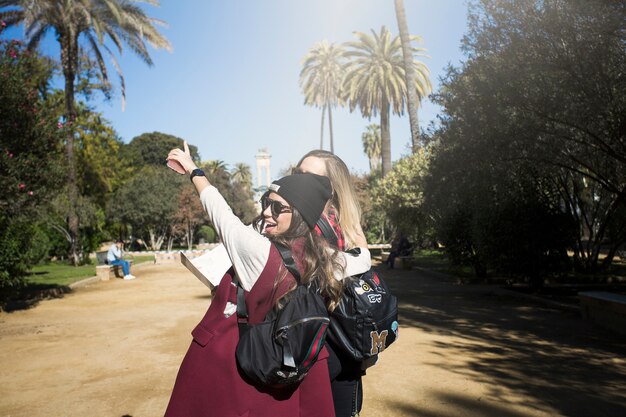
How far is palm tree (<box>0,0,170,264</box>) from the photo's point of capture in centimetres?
2102

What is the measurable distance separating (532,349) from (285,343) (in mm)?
6237

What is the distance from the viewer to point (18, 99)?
11.3m

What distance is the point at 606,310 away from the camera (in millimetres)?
8703

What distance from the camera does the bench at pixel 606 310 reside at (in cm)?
827

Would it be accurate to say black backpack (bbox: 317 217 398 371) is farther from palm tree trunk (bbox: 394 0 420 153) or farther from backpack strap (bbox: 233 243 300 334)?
palm tree trunk (bbox: 394 0 420 153)

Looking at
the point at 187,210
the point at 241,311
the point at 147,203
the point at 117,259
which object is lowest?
the point at 117,259

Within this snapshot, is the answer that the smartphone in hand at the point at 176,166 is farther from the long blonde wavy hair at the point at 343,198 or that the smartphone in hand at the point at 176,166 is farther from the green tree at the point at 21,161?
the green tree at the point at 21,161

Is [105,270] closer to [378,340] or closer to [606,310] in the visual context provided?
[606,310]

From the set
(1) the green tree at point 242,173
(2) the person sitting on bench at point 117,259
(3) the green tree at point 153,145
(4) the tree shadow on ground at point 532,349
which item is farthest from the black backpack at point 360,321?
(1) the green tree at point 242,173

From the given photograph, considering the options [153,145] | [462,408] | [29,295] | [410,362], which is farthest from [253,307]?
[153,145]

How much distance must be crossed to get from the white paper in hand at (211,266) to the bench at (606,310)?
787 centimetres

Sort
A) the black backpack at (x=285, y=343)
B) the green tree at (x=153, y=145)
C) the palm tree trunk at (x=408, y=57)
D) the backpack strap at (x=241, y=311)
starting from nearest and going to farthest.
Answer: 1. the black backpack at (x=285, y=343)
2. the backpack strap at (x=241, y=311)
3. the palm tree trunk at (x=408, y=57)
4. the green tree at (x=153, y=145)

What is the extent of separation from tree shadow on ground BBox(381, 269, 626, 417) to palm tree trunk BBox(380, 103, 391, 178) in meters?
20.7

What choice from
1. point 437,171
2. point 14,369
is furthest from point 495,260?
point 14,369
